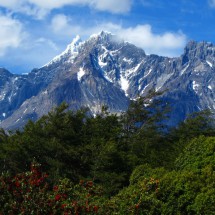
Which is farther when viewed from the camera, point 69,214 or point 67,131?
point 67,131

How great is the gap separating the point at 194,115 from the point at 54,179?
3567 cm

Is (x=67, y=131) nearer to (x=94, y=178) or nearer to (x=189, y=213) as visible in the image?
(x=94, y=178)

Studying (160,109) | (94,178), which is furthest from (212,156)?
(160,109)

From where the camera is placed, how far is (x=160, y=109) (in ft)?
176

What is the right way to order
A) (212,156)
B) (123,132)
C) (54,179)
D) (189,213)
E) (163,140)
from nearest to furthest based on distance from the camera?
1. (189,213)
2. (212,156)
3. (54,179)
4. (123,132)
5. (163,140)

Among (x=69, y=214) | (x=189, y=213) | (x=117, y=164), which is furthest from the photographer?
(x=117, y=164)

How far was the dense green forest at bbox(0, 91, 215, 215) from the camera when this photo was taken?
13680 mm

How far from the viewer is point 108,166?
37.7 m

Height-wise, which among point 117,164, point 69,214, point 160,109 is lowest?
point 69,214

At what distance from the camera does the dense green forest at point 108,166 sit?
44.9 feet

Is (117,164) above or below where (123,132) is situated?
below

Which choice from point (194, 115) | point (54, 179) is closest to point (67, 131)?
point (54, 179)

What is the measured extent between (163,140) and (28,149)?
19.6m

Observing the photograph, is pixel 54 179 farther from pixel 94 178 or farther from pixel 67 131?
pixel 67 131
